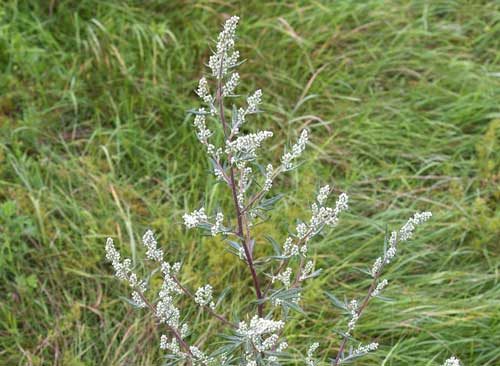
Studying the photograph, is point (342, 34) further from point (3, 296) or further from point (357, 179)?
point (3, 296)

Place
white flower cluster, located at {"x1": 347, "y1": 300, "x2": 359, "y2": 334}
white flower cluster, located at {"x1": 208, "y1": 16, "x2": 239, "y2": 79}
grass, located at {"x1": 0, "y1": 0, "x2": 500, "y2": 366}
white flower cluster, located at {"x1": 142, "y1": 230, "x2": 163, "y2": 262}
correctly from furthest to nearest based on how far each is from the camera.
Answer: grass, located at {"x1": 0, "y1": 0, "x2": 500, "y2": 366} → white flower cluster, located at {"x1": 347, "y1": 300, "x2": 359, "y2": 334} → white flower cluster, located at {"x1": 142, "y1": 230, "x2": 163, "y2": 262} → white flower cluster, located at {"x1": 208, "y1": 16, "x2": 239, "y2": 79}

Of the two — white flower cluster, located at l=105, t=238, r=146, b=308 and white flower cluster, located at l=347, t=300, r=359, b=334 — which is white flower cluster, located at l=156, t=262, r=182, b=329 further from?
white flower cluster, located at l=347, t=300, r=359, b=334

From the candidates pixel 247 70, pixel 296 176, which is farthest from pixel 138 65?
pixel 296 176

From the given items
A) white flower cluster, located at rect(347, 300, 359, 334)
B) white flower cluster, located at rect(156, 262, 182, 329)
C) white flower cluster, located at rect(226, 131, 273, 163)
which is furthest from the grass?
white flower cluster, located at rect(226, 131, 273, 163)

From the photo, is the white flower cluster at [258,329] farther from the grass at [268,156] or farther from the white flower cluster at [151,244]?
the grass at [268,156]

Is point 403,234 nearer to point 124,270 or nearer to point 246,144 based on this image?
point 246,144

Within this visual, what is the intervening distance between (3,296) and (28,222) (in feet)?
0.94

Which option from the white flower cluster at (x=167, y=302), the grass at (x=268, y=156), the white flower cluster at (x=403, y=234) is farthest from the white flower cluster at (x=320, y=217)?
the grass at (x=268, y=156)

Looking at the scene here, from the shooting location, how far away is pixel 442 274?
2453mm

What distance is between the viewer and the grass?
237cm

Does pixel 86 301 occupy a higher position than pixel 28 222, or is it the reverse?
pixel 28 222

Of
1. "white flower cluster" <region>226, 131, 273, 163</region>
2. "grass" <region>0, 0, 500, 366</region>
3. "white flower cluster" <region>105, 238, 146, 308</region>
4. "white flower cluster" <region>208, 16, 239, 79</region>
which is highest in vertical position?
"white flower cluster" <region>208, 16, 239, 79</region>

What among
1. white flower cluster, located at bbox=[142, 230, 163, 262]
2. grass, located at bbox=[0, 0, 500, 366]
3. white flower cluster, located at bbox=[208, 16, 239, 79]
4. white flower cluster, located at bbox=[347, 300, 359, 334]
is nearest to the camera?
white flower cluster, located at bbox=[208, 16, 239, 79]

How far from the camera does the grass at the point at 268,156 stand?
7.79 feet
